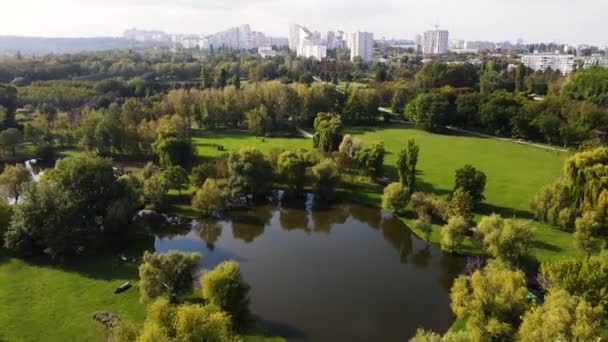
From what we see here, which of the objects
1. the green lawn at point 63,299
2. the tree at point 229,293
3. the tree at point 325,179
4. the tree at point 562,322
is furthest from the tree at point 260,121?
the tree at point 562,322

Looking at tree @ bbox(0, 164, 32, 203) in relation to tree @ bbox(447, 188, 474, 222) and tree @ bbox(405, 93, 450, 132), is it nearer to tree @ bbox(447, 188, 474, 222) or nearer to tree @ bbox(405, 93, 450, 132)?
tree @ bbox(447, 188, 474, 222)

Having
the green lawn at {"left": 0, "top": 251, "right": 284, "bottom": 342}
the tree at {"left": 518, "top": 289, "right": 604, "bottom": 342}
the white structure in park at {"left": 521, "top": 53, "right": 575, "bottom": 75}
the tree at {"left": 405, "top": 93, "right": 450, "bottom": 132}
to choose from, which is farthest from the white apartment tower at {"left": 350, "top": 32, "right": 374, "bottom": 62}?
the tree at {"left": 518, "top": 289, "right": 604, "bottom": 342}

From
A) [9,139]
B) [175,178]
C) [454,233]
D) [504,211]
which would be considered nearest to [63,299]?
[175,178]

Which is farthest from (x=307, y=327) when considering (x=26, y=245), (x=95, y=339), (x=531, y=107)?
(x=531, y=107)

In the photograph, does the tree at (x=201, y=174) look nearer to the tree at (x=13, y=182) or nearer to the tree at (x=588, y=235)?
the tree at (x=13, y=182)

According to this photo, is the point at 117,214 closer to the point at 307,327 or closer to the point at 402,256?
the point at 307,327

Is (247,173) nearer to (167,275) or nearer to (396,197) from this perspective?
(396,197)
